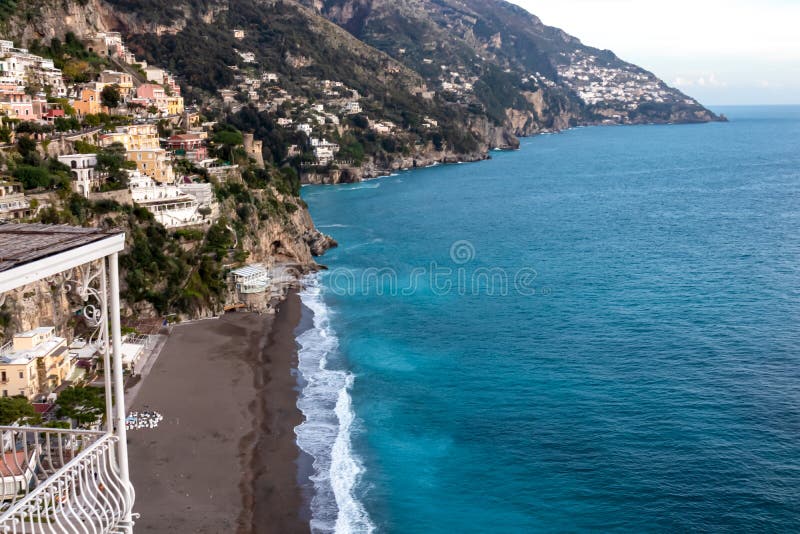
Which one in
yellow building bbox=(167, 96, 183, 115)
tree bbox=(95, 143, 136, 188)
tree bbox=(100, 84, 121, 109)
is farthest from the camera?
yellow building bbox=(167, 96, 183, 115)

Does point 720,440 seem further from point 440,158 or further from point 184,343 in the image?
point 440,158

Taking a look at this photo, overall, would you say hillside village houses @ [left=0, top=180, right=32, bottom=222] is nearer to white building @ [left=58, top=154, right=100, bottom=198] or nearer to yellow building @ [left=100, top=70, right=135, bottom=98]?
white building @ [left=58, top=154, right=100, bottom=198]

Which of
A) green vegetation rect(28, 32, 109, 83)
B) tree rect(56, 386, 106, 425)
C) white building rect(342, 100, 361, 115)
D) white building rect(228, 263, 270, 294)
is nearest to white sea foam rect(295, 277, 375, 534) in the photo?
white building rect(228, 263, 270, 294)

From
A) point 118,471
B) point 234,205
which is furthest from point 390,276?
point 118,471

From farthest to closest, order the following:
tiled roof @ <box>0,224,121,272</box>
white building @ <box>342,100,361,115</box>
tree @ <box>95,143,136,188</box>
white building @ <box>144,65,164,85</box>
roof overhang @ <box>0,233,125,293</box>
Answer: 1. white building @ <box>342,100,361,115</box>
2. white building @ <box>144,65,164,85</box>
3. tree @ <box>95,143,136,188</box>
4. tiled roof @ <box>0,224,121,272</box>
5. roof overhang @ <box>0,233,125,293</box>

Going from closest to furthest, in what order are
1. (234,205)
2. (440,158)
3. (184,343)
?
(184,343), (234,205), (440,158)

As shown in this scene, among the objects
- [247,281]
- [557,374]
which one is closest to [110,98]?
[247,281]

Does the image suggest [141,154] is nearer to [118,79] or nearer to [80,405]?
Result: [118,79]
